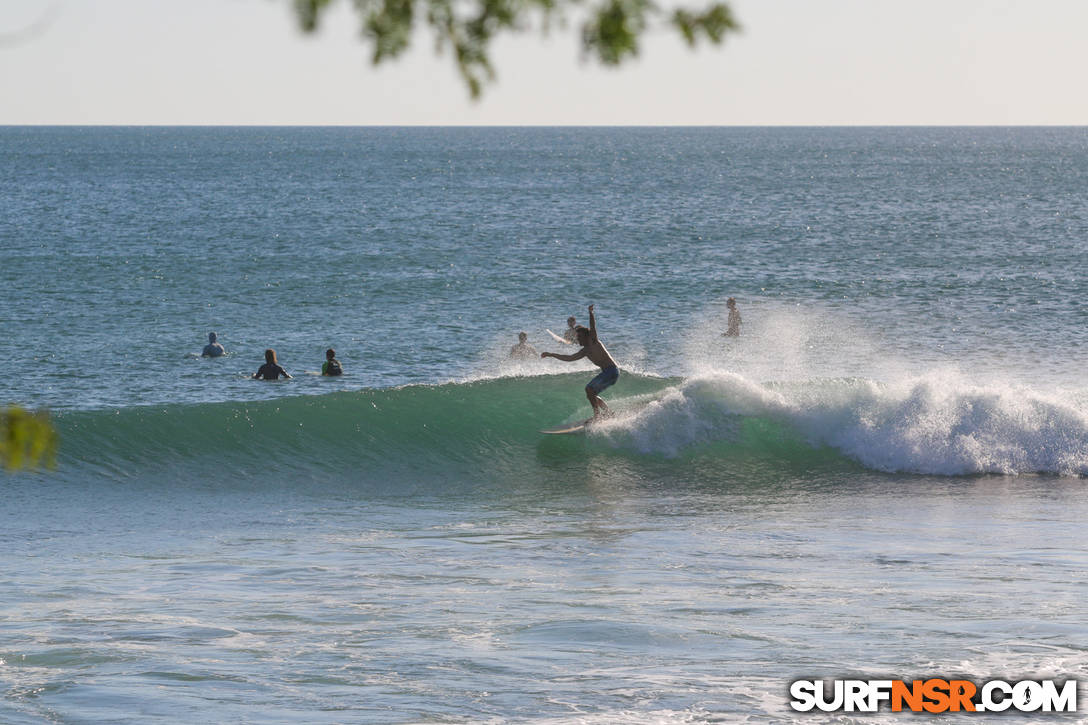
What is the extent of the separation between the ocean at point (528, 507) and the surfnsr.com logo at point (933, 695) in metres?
0.14

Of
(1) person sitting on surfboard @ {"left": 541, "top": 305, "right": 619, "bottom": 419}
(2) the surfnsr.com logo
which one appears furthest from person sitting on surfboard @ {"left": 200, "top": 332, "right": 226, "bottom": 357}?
(2) the surfnsr.com logo

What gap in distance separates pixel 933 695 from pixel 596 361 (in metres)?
10.0

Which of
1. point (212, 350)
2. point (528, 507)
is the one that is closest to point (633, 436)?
point (528, 507)

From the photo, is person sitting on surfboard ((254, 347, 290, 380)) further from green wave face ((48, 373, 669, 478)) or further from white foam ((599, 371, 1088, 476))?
white foam ((599, 371, 1088, 476))

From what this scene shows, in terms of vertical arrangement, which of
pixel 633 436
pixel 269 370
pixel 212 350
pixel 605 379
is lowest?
pixel 633 436

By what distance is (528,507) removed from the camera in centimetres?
1546

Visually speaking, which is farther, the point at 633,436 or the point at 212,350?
the point at 212,350

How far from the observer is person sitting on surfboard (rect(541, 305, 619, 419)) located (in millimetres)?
17453

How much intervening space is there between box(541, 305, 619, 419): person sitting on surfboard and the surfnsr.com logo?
8946 millimetres

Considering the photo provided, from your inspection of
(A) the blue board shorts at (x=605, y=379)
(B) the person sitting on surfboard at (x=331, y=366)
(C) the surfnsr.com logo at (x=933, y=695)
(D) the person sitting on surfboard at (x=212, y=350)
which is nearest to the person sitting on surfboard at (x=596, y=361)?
(A) the blue board shorts at (x=605, y=379)

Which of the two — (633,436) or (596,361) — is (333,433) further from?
(633,436)

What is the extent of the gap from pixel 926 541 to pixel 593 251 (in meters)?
46.8

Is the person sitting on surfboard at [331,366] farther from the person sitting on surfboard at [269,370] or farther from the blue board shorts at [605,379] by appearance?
the blue board shorts at [605,379]

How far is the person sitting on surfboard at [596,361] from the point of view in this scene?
17453 millimetres
